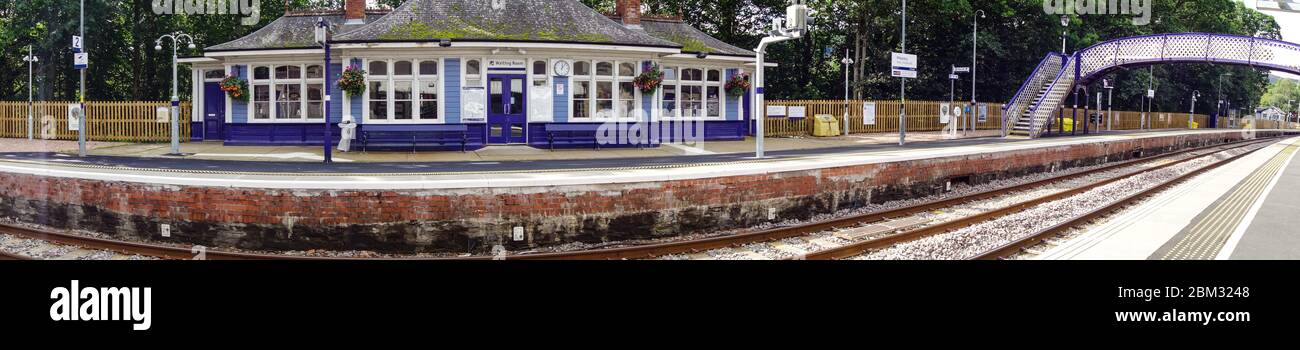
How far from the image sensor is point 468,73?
906 inches

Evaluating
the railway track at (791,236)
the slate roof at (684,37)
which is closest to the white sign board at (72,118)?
the slate roof at (684,37)

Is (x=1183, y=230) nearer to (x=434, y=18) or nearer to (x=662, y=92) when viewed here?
(x=662, y=92)

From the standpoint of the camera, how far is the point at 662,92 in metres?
26.0

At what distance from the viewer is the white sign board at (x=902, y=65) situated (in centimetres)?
3362

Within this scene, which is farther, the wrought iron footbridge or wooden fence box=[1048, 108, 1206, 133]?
wooden fence box=[1048, 108, 1206, 133]

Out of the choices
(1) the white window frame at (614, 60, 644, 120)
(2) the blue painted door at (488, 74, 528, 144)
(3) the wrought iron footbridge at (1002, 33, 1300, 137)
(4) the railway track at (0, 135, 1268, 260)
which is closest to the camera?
(4) the railway track at (0, 135, 1268, 260)

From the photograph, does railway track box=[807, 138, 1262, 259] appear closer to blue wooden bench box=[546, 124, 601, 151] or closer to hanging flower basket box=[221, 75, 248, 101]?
blue wooden bench box=[546, 124, 601, 151]

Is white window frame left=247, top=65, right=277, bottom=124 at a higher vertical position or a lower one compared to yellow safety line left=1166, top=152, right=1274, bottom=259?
higher

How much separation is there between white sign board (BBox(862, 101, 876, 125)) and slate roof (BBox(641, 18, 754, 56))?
28.7ft

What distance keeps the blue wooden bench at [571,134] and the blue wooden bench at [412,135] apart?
220 centimetres

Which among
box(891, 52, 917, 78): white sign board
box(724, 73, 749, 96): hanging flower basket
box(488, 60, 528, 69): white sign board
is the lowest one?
box(724, 73, 749, 96): hanging flower basket

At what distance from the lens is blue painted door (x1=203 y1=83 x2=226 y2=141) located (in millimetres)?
27875

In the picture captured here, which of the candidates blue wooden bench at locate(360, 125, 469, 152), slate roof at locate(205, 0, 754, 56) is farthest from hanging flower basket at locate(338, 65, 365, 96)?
blue wooden bench at locate(360, 125, 469, 152)

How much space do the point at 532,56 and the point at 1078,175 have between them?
1493 centimetres
